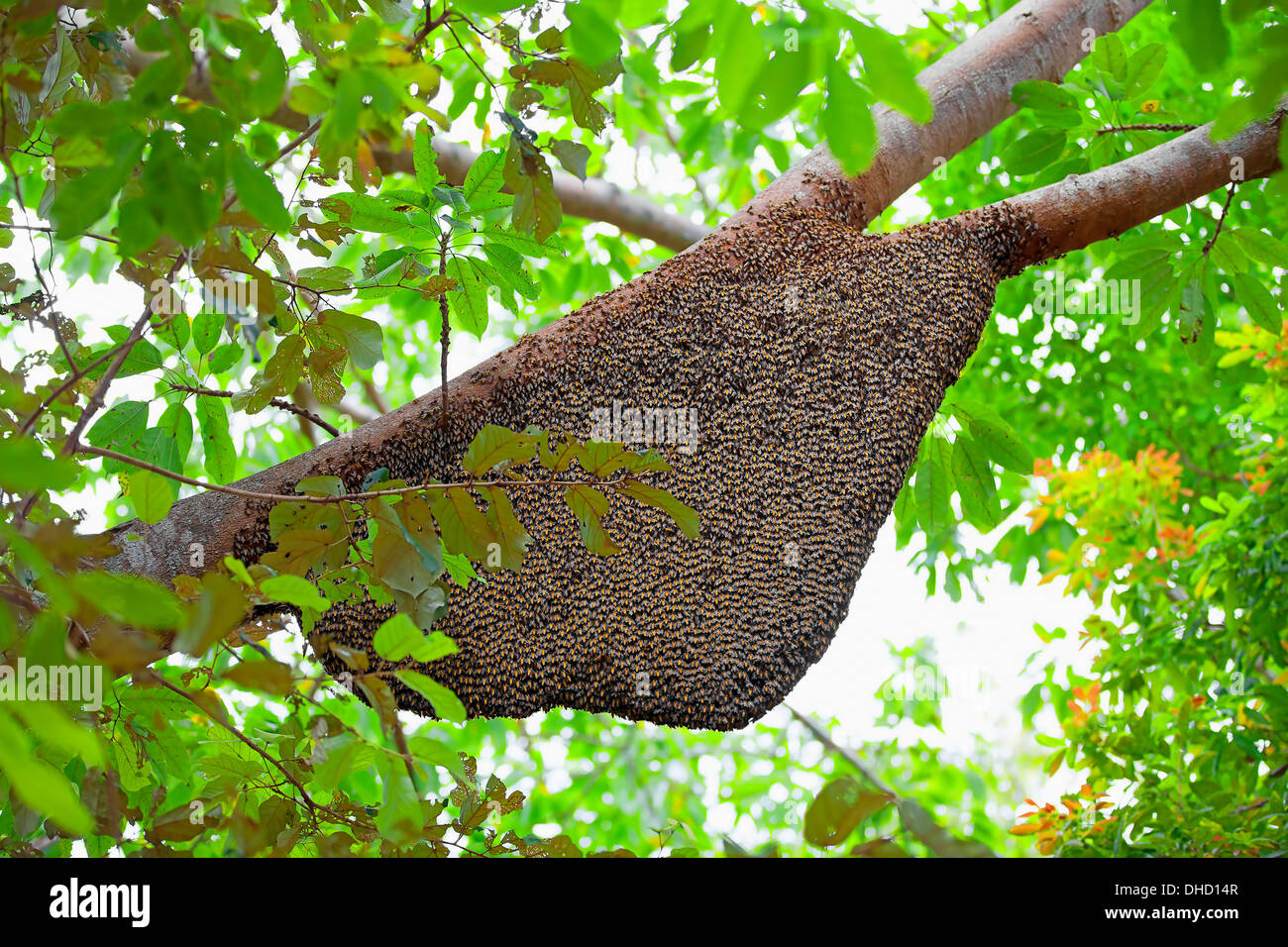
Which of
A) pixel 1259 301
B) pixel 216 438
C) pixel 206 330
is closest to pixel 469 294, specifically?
pixel 206 330

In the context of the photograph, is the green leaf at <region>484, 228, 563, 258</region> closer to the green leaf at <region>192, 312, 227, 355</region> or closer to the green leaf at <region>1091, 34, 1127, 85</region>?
the green leaf at <region>192, 312, 227, 355</region>

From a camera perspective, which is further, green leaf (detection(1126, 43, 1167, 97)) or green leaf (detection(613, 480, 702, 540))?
green leaf (detection(1126, 43, 1167, 97))

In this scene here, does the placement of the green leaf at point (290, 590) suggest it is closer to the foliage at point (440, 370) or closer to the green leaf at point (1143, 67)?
the foliage at point (440, 370)

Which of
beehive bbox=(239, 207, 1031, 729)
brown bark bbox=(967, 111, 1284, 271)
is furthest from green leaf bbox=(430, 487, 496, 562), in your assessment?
brown bark bbox=(967, 111, 1284, 271)

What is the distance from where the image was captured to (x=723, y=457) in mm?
1977

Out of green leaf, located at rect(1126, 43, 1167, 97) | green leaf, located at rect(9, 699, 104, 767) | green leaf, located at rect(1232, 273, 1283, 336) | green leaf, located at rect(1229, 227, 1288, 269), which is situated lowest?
green leaf, located at rect(9, 699, 104, 767)

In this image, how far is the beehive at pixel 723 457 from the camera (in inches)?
72.4

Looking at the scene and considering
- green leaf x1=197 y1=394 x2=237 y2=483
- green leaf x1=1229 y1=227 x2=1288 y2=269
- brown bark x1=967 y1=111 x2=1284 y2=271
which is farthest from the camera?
green leaf x1=1229 y1=227 x2=1288 y2=269

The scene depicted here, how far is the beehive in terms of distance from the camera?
1.84m

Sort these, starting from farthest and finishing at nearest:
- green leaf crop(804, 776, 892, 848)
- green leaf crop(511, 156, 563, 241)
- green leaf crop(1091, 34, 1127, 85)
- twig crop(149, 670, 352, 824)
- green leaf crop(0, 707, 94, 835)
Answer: green leaf crop(1091, 34, 1127, 85) → green leaf crop(511, 156, 563, 241) → twig crop(149, 670, 352, 824) → green leaf crop(804, 776, 892, 848) → green leaf crop(0, 707, 94, 835)

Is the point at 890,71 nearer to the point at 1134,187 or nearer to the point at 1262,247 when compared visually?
the point at 1134,187

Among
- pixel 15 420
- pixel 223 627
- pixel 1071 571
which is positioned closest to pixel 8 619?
pixel 223 627

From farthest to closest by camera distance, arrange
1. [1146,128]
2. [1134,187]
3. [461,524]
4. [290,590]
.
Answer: [1146,128] → [1134,187] → [461,524] → [290,590]

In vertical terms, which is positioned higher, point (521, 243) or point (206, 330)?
point (521, 243)
